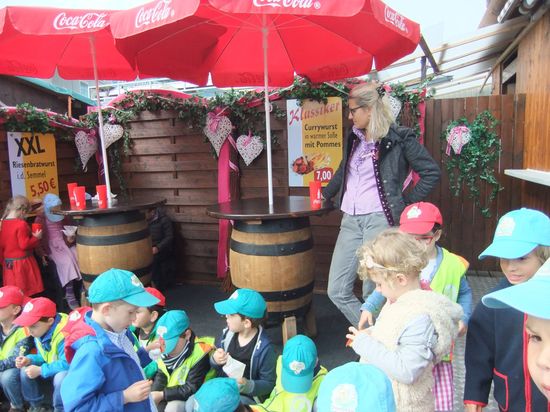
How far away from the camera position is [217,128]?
4.66 m

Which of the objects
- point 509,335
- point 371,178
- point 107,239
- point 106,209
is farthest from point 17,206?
point 509,335

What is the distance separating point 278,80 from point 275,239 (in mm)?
1985

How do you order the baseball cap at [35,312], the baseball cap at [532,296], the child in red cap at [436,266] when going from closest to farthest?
the baseball cap at [532,296]
the child in red cap at [436,266]
the baseball cap at [35,312]

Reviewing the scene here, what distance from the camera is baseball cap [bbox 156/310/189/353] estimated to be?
90.0 inches

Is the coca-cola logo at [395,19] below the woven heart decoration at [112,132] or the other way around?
the other way around

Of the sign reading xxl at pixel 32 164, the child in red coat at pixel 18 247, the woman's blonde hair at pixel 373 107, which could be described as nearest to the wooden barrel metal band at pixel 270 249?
the woman's blonde hair at pixel 373 107

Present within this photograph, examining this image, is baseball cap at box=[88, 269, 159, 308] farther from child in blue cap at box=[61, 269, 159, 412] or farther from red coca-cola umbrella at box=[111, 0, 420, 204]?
red coca-cola umbrella at box=[111, 0, 420, 204]

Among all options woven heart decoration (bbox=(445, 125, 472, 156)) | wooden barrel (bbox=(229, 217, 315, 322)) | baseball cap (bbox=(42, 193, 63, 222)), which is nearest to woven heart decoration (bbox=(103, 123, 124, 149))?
baseball cap (bbox=(42, 193, 63, 222))

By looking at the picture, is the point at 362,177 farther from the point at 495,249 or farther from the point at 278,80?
the point at 278,80

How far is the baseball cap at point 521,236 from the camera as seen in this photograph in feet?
4.85

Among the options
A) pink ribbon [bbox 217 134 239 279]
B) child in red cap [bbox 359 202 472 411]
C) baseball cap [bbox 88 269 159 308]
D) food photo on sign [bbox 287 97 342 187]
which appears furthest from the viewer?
pink ribbon [bbox 217 134 239 279]

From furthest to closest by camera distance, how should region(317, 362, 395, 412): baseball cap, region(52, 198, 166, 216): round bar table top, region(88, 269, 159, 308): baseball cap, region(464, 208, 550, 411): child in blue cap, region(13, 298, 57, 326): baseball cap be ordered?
region(52, 198, 166, 216): round bar table top, region(13, 298, 57, 326): baseball cap, region(88, 269, 159, 308): baseball cap, region(464, 208, 550, 411): child in blue cap, region(317, 362, 395, 412): baseball cap

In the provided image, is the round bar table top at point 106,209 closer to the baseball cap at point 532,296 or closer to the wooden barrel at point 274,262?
the wooden barrel at point 274,262

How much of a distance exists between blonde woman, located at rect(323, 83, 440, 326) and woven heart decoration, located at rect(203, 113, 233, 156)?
2.00 metres
